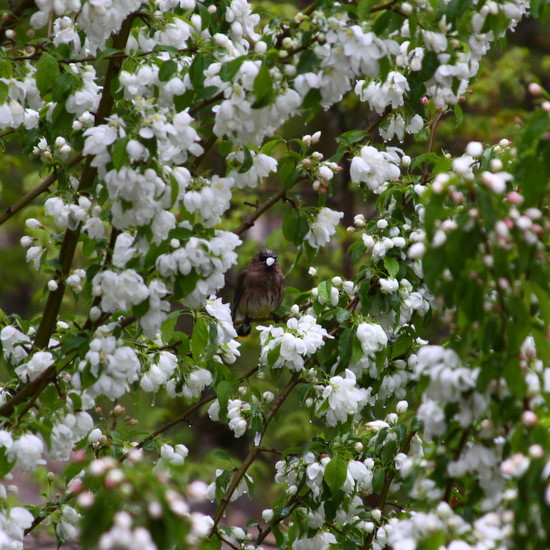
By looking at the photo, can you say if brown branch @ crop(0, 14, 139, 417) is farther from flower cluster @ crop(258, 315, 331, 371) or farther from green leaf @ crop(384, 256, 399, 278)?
green leaf @ crop(384, 256, 399, 278)

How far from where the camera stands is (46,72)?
8.00 feet

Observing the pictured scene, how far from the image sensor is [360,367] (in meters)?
3.21

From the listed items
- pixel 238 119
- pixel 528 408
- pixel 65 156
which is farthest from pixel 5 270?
pixel 528 408

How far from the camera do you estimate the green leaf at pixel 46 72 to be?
243 centimetres

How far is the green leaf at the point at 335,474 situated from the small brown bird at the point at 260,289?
106 inches

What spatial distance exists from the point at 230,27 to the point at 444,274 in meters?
1.55

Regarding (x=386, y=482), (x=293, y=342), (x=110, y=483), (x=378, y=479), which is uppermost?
(x=110, y=483)

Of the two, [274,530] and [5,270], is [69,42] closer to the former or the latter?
[274,530]

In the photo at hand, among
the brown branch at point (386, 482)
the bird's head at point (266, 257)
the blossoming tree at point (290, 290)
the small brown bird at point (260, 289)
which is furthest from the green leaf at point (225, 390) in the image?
the small brown bird at point (260, 289)

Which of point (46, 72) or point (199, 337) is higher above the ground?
point (46, 72)

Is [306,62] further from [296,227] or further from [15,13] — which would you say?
[15,13]

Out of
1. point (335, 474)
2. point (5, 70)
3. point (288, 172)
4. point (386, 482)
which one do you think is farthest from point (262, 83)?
point (386, 482)

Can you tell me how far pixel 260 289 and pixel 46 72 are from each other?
328 cm

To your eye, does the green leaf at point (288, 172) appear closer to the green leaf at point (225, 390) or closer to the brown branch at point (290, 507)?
the green leaf at point (225, 390)
